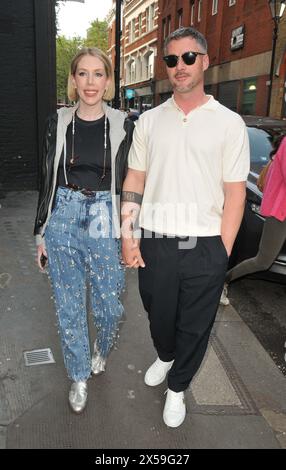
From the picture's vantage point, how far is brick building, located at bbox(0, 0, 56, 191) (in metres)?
7.21

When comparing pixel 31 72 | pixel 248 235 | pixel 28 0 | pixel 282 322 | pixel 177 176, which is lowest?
pixel 282 322

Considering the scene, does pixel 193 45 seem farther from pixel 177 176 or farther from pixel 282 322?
pixel 282 322

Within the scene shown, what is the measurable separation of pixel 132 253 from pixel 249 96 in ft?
68.2

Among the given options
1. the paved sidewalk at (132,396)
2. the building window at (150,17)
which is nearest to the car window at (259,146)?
the paved sidewalk at (132,396)

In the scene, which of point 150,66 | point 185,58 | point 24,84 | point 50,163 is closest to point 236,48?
point 24,84

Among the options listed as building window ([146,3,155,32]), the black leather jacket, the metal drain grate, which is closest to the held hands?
the black leather jacket

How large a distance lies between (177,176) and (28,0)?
645 cm

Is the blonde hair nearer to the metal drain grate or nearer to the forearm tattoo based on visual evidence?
the forearm tattoo

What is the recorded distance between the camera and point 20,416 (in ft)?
8.11

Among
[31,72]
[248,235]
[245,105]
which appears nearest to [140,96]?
[245,105]

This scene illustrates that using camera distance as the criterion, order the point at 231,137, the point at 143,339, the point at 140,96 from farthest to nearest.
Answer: the point at 140,96 < the point at 143,339 < the point at 231,137

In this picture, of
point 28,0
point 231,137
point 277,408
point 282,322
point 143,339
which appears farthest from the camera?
point 28,0

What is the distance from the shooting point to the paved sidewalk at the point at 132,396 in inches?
93.0

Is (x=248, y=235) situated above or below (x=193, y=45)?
below
